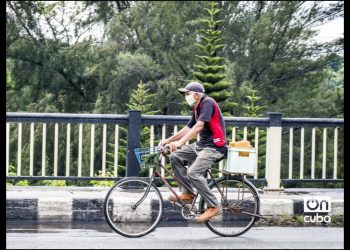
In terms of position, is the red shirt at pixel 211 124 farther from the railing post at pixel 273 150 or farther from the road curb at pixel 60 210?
the railing post at pixel 273 150

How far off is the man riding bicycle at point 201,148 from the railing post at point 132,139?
204 centimetres

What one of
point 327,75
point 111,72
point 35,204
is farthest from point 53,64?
point 35,204

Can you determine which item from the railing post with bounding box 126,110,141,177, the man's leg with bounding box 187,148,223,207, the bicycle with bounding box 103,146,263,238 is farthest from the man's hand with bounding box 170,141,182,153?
the railing post with bounding box 126,110,141,177

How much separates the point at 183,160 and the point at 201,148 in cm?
25

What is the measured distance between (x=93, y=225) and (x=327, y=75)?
27.5 m

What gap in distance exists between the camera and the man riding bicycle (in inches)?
317

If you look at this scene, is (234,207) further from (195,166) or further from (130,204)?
(130,204)

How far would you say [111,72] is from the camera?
33625 millimetres

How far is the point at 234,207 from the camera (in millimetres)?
8609

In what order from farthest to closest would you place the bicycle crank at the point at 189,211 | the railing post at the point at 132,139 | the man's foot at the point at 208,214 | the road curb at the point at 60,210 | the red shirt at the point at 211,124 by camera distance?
the railing post at the point at 132,139
the road curb at the point at 60,210
the bicycle crank at the point at 189,211
the man's foot at the point at 208,214
the red shirt at the point at 211,124

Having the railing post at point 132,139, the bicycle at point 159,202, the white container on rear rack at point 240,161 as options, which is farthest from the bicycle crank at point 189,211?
the railing post at point 132,139

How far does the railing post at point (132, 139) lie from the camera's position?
10.3 m

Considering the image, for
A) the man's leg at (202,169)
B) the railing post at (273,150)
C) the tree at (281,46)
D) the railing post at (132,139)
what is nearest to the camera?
the man's leg at (202,169)

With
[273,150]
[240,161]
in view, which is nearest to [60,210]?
[240,161]
